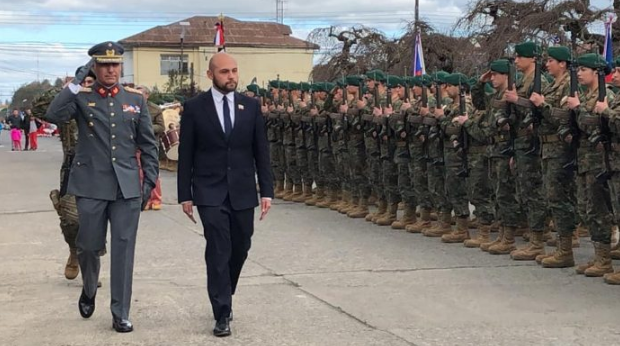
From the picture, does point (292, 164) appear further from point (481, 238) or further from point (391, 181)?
point (481, 238)

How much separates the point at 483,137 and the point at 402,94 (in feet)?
7.52

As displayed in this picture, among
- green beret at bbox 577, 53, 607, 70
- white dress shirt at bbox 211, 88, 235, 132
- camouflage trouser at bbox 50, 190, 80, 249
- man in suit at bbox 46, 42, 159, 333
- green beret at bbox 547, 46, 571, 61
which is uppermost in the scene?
green beret at bbox 547, 46, 571, 61

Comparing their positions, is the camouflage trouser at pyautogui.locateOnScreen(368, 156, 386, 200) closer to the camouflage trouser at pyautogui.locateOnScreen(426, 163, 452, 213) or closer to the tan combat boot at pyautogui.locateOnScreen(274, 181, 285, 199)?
the camouflage trouser at pyautogui.locateOnScreen(426, 163, 452, 213)

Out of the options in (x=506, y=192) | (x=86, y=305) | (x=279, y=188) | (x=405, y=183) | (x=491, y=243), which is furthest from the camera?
(x=279, y=188)

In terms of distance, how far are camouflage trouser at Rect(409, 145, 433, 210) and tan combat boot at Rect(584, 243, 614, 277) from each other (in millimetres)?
2869

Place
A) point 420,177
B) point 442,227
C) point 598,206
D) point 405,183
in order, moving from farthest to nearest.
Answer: point 405,183
point 420,177
point 442,227
point 598,206

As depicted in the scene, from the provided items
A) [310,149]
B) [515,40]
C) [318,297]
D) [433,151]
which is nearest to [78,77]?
[318,297]

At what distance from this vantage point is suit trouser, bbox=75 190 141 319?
5.76 meters

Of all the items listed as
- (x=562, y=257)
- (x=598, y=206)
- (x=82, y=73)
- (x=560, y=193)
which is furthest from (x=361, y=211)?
(x=82, y=73)

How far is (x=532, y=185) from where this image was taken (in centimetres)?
827

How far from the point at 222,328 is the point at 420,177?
5.06 m

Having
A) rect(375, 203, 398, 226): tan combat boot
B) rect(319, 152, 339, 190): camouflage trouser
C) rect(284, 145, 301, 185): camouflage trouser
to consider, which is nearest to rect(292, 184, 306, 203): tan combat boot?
rect(284, 145, 301, 185): camouflage trouser

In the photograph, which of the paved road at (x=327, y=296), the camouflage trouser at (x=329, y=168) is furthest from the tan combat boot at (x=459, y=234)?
the camouflage trouser at (x=329, y=168)

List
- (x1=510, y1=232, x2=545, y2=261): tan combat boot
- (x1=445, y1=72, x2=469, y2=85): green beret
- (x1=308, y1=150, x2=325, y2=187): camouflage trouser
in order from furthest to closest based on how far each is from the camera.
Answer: (x1=308, y1=150, x2=325, y2=187): camouflage trouser
(x1=445, y1=72, x2=469, y2=85): green beret
(x1=510, y1=232, x2=545, y2=261): tan combat boot
